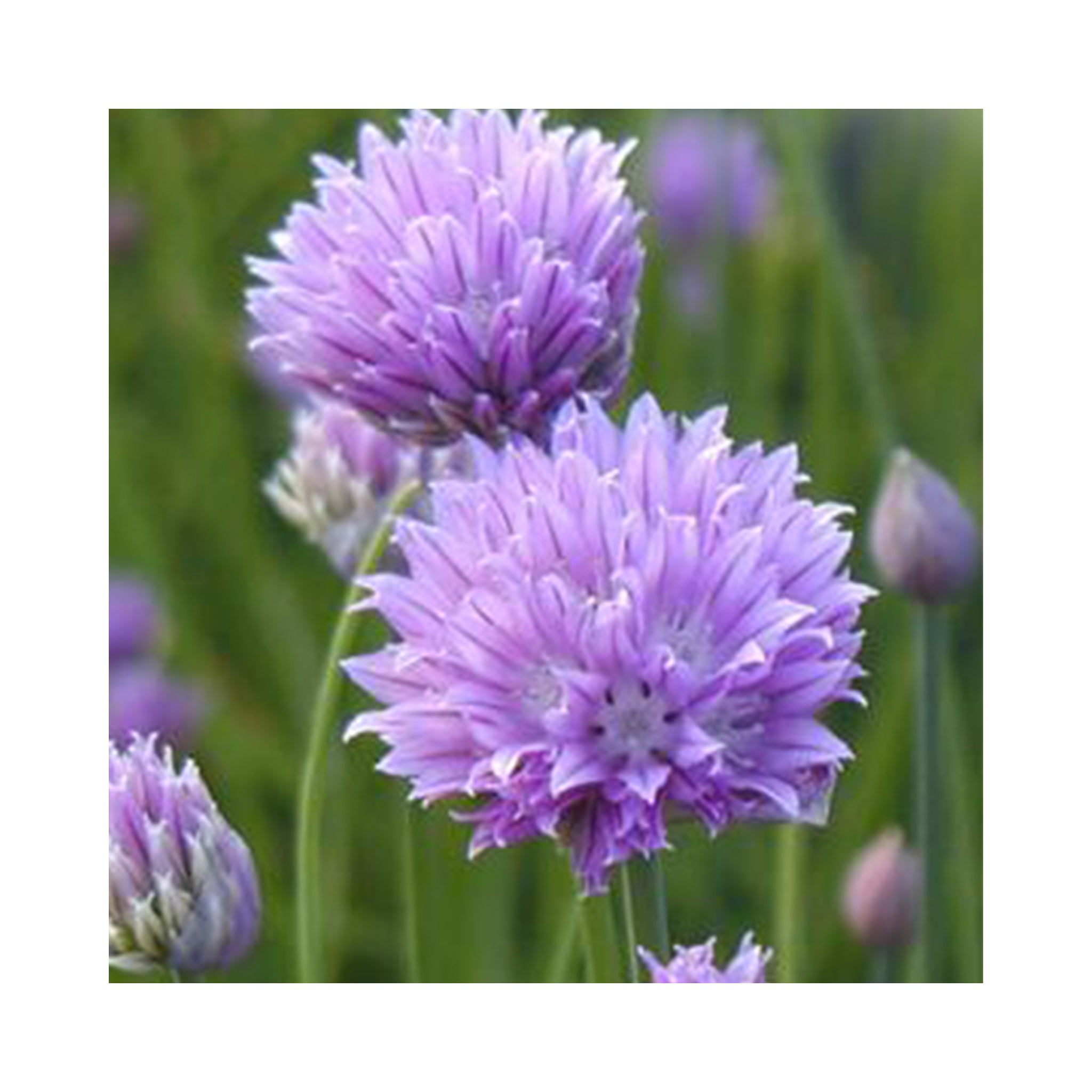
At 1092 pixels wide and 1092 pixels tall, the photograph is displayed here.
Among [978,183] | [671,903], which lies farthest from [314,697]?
[978,183]

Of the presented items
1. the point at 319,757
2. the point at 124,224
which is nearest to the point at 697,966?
the point at 319,757

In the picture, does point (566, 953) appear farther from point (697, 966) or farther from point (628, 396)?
point (628, 396)

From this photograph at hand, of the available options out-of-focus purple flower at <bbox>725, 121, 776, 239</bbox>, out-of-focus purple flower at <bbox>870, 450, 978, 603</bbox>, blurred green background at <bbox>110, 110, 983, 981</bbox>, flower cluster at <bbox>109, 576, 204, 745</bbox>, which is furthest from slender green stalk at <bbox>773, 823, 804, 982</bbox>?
out-of-focus purple flower at <bbox>725, 121, 776, 239</bbox>

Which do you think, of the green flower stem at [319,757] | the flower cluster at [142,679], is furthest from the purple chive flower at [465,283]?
the flower cluster at [142,679]

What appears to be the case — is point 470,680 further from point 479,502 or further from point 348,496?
point 348,496
